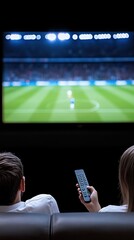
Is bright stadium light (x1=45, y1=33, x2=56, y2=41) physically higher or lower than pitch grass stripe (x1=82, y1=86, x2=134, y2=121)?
higher

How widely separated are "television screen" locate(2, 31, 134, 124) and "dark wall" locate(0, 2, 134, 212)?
115mm

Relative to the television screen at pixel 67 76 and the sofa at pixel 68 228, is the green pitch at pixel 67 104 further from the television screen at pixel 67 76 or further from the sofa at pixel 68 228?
A: the sofa at pixel 68 228

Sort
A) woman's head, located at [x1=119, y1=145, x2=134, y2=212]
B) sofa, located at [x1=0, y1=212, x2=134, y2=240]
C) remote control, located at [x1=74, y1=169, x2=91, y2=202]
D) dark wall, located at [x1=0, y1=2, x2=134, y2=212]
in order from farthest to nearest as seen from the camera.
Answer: dark wall, located at [x1=0, y1=2, x2=134, y2=212]
remote control, located at [x1=74, y1=169, x2=91, y2=202]
woman's head, located at [x1=119, y1=145, x2=134, y2=212]
sofa, located at [x1=0, y1=212, x2=134, y2=240]

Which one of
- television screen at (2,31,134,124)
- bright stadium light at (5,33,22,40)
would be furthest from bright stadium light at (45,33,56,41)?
bright stadium light at (5,33,22,40)

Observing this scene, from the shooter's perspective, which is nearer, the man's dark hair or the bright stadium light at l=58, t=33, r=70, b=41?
the man's dark hair

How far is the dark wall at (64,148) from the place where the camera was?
4.26m

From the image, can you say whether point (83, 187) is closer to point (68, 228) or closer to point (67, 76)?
point (68, 228)

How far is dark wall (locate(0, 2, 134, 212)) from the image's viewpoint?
426cm

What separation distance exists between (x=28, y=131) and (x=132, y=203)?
2710 millimetres

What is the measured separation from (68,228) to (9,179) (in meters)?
0.79

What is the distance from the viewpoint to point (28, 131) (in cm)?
427

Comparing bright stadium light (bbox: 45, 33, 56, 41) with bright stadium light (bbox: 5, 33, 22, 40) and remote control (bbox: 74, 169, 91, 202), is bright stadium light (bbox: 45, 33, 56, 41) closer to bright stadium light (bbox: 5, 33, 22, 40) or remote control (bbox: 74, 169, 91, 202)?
bright stadium light (bbox: 5, 33, 22, 40)
